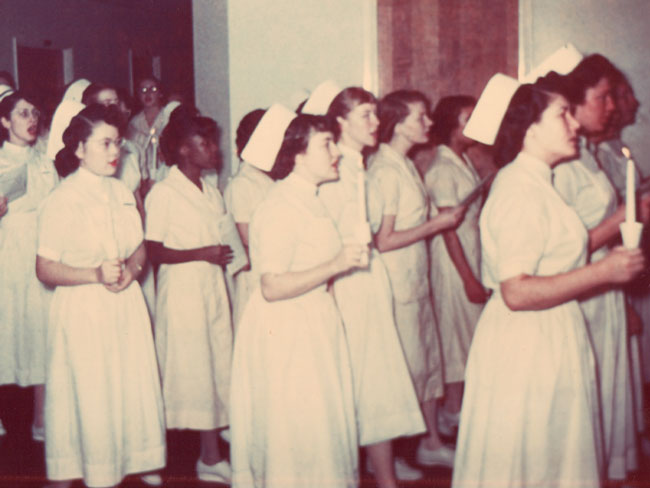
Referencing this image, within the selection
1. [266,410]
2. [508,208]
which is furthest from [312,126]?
[266,410]

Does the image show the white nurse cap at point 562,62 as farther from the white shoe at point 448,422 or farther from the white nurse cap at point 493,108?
the white shoe at point 448,422

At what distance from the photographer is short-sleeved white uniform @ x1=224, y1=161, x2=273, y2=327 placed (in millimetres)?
3791

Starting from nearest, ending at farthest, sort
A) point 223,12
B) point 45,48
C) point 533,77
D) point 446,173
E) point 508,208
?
point 508,208 → point 533,77 → point 446,173 → point 223,12 → point 45,48

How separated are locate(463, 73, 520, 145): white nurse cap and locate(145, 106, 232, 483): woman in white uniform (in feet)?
4.81

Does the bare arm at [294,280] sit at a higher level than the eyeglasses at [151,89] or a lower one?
lower

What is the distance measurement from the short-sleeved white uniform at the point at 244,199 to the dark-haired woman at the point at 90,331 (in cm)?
73

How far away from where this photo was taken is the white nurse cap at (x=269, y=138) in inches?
112

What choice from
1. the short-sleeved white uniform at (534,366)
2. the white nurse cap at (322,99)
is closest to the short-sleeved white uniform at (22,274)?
the white nurse cap at (322,99)

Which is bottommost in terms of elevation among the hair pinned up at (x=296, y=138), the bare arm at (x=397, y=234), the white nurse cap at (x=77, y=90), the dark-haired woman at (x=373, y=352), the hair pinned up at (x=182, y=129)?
the dark-haired woman at (x=373, y=352)

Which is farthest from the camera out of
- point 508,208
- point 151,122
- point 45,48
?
point 45,48

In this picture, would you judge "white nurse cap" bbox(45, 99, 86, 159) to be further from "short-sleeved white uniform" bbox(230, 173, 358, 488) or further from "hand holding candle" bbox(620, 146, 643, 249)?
"hand holding candle" bbox(620, 146, 643, 249)

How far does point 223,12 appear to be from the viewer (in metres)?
4.64

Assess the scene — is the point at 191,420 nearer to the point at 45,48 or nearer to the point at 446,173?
the point at 446,173

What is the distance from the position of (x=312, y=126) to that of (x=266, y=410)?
1.00 m
